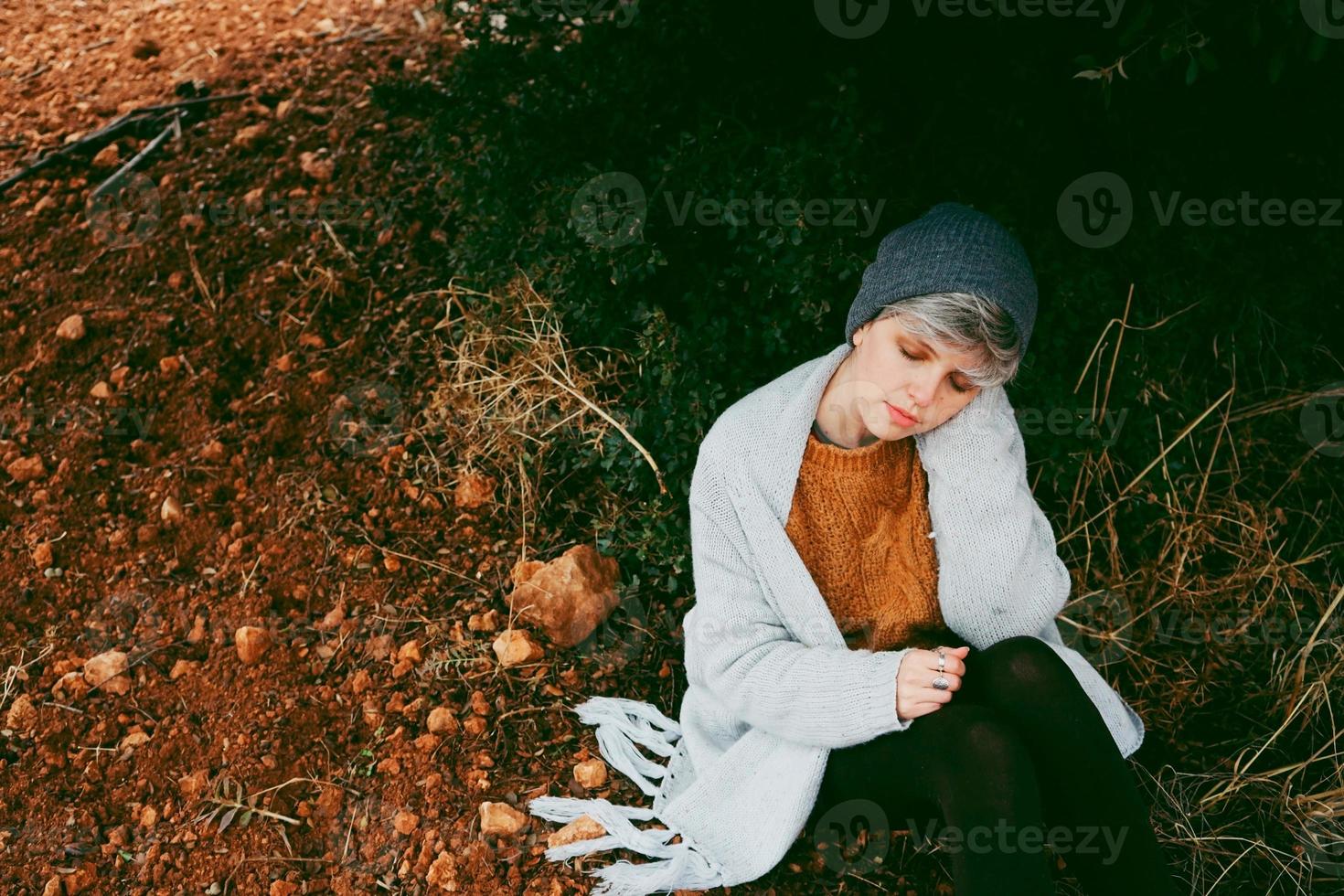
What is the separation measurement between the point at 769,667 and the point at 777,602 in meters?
0.15

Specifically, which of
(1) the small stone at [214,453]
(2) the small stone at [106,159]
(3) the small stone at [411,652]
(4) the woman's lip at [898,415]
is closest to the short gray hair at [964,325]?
(4) the woman's lip at [898,415]

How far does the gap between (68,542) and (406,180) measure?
5.11 ft

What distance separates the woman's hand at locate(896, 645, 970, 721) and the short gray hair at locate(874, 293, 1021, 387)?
56 centimetres

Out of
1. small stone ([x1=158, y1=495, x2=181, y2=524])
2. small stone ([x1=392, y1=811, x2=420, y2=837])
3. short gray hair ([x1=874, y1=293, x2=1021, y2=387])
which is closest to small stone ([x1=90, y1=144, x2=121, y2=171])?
small stone ([x1=158, y1=495, x2=181, y2=524])

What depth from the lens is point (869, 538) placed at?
2.11 m

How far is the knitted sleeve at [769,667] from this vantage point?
74.6 inches

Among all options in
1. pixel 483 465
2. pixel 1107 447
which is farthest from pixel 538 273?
pixel 1107 447

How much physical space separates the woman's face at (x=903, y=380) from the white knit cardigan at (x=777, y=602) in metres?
0.13

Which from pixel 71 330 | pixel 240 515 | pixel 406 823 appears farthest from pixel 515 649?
pixel 71 330

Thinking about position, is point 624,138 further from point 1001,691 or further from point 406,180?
point 1001,691

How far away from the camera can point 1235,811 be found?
2.39 meters

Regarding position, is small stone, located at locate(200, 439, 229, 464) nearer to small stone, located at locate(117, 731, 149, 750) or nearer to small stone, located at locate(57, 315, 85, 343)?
small stone, located at locate(57, 315, 85, 343)

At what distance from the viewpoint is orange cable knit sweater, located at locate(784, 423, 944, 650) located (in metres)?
2.06

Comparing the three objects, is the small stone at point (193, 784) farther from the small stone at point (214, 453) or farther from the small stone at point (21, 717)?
the small stone at point (214, 453)
